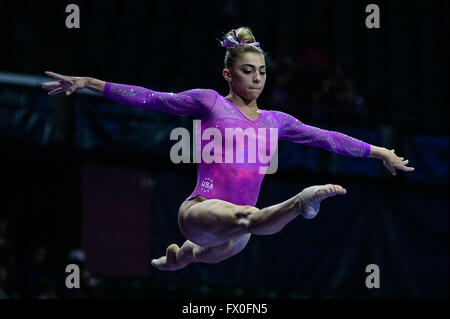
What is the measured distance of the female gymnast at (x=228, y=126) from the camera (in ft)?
15.3

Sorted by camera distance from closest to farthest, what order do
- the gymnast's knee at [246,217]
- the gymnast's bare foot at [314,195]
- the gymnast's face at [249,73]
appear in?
the gymnast's bare foot at [314,195] < the gymnast's knee at [246,217] < the gymnast's face at [249,73]

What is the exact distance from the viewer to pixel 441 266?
899 centimetres

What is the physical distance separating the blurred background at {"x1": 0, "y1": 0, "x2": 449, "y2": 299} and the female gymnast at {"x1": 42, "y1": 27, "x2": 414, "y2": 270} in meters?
3.32

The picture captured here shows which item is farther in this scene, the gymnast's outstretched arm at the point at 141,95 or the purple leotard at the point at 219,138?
the purple leotard at the point at 219,138

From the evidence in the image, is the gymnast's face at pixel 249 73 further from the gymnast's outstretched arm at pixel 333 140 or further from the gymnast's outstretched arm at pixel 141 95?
the gymnast's outstretched arm at pixel 333 140

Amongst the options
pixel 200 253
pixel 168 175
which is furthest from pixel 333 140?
pixel 168 175

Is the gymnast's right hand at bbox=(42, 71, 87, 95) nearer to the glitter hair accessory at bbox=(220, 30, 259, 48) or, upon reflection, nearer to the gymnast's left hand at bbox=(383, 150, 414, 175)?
the glitter hair accessory at bbox=(220, 30, 259, 48)

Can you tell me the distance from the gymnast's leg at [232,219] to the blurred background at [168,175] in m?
3.23

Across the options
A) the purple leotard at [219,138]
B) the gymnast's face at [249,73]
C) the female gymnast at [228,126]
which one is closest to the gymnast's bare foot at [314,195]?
the female gymnast at [228,126]

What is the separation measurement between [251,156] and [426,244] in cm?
471

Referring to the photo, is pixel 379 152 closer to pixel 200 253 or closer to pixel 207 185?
pixel 207 185

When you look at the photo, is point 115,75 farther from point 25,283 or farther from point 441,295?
point 441,295

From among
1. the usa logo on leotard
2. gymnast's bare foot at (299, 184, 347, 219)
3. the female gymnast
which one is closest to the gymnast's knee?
the female gymnast

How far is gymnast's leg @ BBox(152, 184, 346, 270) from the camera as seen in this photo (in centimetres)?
417
